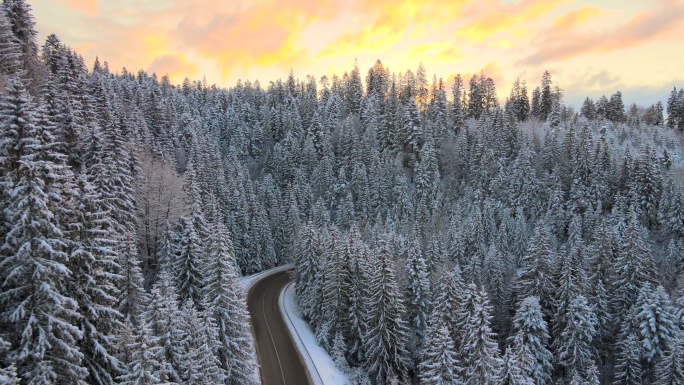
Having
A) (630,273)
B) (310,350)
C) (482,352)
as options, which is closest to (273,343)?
(310,350)

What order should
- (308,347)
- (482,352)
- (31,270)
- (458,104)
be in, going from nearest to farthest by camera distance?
(31,270)
(482,352)
(308,347)
(458,104)

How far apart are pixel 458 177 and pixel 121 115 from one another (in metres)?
73.9

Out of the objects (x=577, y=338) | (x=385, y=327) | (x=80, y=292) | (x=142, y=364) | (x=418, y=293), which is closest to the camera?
(x=142, y=364)

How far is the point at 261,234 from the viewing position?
248ft

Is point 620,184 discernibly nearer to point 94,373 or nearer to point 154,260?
point 154,260

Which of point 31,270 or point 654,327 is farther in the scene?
point 654,327

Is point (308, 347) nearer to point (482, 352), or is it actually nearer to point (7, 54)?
point (482, 352)

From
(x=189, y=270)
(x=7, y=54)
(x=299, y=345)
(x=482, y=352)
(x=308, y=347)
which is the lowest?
(x=308, y=347)

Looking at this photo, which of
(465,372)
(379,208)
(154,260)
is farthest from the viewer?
(379,208)

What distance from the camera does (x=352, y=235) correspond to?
4806 cm

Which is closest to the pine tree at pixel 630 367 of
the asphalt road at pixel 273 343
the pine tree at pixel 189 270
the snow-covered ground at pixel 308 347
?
the snow-covered ground at pixel 308 347

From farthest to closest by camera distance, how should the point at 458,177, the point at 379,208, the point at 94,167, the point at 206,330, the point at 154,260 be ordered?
the point at 458,177 → the point at 379,208 → the point at 154,260 → the point at 94,167 → the point at 206,330

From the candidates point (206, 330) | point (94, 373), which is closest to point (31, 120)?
point (94, 373)

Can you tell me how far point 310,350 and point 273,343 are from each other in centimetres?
465
